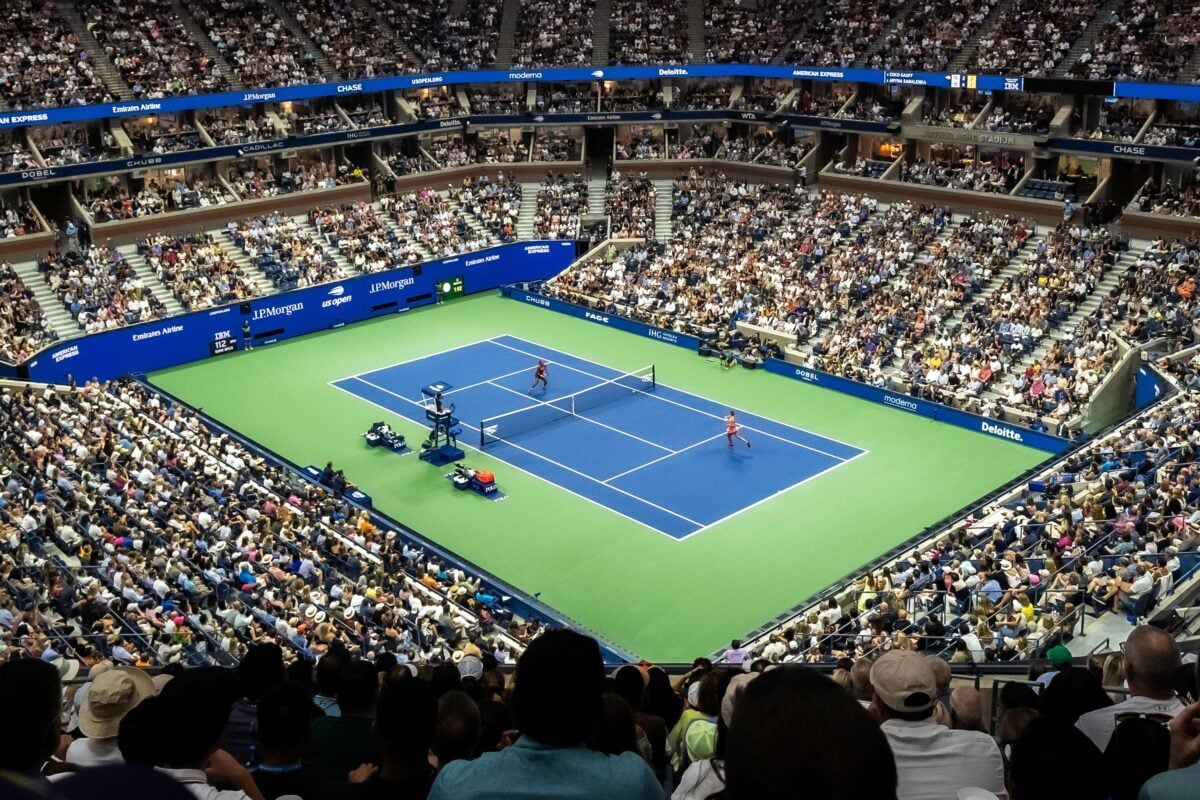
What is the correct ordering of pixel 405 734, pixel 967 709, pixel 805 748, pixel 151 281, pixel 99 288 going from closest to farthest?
pixel 805 748, pixel 405 734, pixel 967 709, pixel 99 288, pixel 151 281

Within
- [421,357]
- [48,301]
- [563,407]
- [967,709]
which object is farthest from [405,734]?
[48,301]

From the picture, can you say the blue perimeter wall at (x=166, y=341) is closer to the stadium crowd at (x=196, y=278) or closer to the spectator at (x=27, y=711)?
the stadium crowd at (x=196, y=278)

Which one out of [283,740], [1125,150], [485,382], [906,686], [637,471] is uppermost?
[906,686]

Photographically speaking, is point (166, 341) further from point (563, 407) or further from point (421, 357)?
point (563, 407)

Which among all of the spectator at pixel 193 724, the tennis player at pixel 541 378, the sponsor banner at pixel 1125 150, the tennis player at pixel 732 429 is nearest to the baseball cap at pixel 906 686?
the spectator at pixel 193 724

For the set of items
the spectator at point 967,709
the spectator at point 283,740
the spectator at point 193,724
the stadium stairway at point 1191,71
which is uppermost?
the spectator at point 193,724

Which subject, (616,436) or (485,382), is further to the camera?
(485,382)
